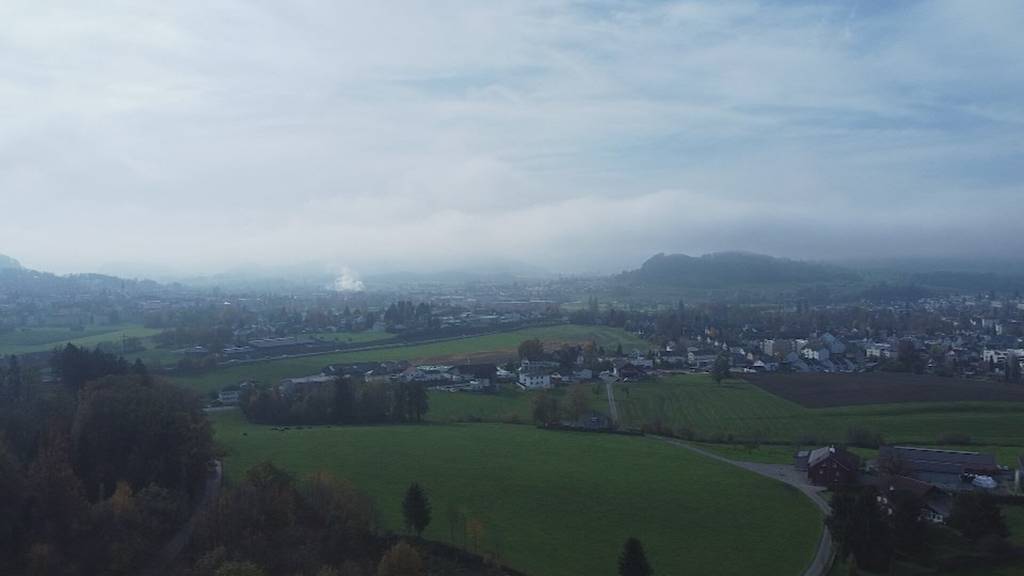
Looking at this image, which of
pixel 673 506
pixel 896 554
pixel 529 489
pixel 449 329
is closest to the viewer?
pixel 896 554

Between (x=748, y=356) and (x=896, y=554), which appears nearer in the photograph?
(x=896, y=554)

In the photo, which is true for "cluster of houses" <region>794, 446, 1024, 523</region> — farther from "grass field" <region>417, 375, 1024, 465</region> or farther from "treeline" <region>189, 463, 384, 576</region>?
"treeline" <region>189, 463, 384, 576</region>

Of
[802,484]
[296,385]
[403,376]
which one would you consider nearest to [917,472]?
[802,484]

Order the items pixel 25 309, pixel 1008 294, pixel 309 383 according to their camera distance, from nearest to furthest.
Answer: pixel 309 383
pixel 25 309
pixel 1008 294

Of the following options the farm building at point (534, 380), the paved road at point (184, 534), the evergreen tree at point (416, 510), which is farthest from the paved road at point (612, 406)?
the paved road at point (184, 534)

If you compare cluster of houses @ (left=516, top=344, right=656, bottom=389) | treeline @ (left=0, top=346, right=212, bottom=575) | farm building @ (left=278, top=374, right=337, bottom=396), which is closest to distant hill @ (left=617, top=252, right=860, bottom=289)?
cluster of houses @ (left=516, top=344, right=656, bottom=389)

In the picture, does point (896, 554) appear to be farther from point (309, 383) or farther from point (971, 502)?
point (309, 383)

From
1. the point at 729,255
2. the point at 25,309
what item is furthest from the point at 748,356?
the point at 729,255
